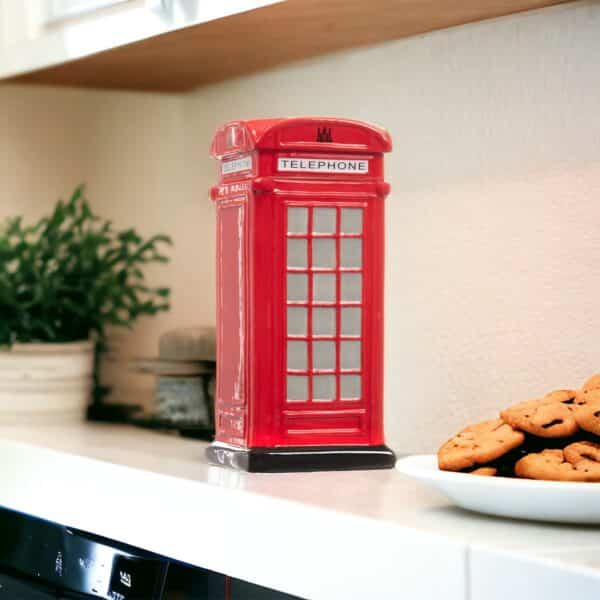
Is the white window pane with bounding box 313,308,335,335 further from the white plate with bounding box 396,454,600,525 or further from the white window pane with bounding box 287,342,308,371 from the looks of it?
the white plate with bounding box 396,454,600,525

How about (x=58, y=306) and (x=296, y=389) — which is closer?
(x=296, y=389)

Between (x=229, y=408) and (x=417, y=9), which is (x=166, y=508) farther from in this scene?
(x=417, y=9)

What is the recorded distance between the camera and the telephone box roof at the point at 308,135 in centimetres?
143

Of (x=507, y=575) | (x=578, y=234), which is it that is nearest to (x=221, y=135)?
(x=578, y=234)

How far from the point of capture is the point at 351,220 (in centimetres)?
146

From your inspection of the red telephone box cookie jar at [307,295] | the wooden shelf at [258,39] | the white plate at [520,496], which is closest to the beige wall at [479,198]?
the wooden shelf at [258,39]

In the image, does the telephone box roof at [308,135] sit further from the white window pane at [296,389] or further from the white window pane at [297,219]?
the white window pane at [296,389]

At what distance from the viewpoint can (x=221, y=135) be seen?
1.52 metres

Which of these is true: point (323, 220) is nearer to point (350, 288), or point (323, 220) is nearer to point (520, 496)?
point (350, 288)

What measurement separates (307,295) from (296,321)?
3cm

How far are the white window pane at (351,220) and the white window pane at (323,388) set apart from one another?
18cm

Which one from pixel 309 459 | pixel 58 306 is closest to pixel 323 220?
pixel 309 459

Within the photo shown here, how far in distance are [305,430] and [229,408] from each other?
0.35ft

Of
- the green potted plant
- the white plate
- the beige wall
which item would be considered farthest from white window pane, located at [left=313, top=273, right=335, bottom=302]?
the green potted plant
